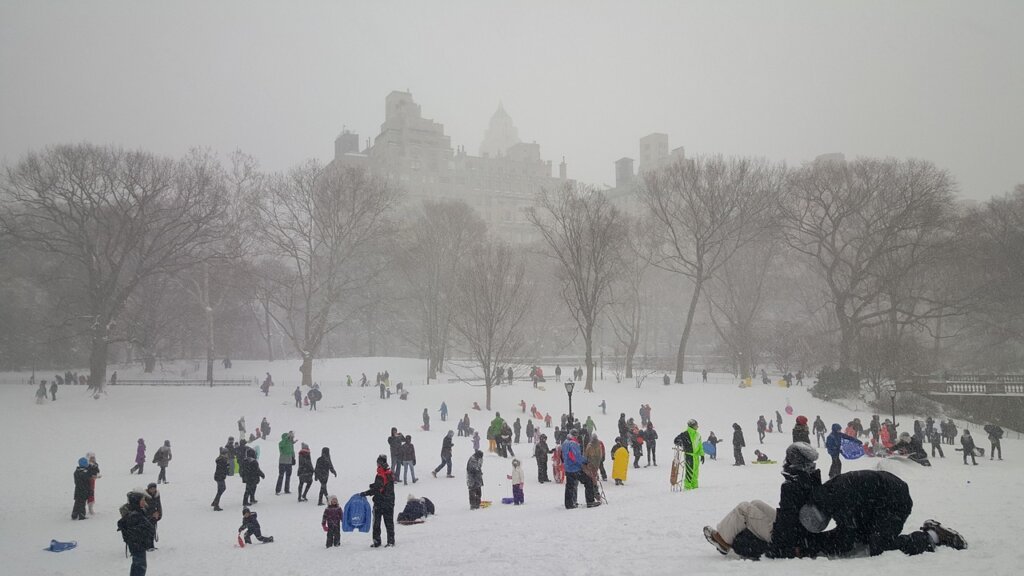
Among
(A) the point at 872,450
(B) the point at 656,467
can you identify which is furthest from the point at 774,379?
(B) the point at 656,467

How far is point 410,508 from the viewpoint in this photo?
528 inches

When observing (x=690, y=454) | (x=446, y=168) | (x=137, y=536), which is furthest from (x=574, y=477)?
(x=446, y=168)

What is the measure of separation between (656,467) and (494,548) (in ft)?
40.0

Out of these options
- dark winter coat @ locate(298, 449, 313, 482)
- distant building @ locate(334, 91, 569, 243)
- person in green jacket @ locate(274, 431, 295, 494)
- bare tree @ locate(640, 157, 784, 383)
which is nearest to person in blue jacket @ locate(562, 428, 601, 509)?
dark winter coat @ locate(298, 449, 313, 482)

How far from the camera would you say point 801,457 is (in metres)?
6.32

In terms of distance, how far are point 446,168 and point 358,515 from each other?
11767cm

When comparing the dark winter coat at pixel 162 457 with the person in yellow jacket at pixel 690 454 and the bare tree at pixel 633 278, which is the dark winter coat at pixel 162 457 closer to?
the person in yellow jacket at pixel 690 454

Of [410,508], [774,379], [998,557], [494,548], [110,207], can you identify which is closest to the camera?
[998,557]

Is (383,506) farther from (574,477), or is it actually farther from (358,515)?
(574,477)

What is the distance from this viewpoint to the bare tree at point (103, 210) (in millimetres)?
35594

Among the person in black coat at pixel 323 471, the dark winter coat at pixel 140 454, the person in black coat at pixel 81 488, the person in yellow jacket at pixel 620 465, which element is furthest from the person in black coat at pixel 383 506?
the dark winter coat at pixel 140 454

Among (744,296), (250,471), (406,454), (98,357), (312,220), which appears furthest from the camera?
(744,296)

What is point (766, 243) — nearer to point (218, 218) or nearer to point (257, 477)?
point (218, 218)

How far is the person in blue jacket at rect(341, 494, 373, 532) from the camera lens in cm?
1143
